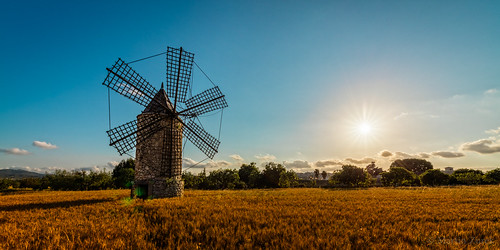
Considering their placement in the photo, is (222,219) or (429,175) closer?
(222,219)

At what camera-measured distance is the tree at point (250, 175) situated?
2436 inches

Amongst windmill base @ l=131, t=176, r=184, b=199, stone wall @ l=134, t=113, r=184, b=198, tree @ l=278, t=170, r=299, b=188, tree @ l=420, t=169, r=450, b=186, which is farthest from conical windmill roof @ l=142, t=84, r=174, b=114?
tree @ l=420, t=169, r=450, b=186

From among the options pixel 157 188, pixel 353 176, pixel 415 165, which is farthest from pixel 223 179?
pixel 415 165

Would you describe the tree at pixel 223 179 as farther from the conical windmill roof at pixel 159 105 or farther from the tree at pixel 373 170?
the tree at pixel 373 170

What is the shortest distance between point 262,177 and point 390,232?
2254 inches

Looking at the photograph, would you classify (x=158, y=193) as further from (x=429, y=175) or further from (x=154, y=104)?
(x=429, y=175)

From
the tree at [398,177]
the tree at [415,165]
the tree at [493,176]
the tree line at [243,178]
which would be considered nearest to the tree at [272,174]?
the tree line at [243,178]

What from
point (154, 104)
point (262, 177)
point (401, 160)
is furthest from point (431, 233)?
point (401, 160)

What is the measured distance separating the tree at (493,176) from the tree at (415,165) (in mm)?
42490

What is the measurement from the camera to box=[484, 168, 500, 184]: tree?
5957cm

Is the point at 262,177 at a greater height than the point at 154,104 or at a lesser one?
lesser

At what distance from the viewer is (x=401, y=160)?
11181 cm

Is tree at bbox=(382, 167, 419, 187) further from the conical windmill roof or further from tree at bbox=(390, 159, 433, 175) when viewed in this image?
the conical windmill roof

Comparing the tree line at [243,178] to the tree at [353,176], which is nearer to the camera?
the tree line at [243,178]
